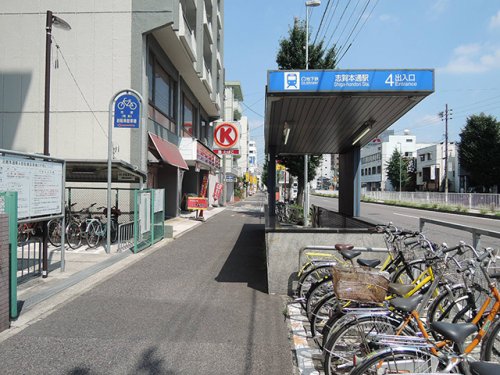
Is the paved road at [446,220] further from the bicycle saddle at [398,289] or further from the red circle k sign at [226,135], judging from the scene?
the red circle k sign at [226,135]

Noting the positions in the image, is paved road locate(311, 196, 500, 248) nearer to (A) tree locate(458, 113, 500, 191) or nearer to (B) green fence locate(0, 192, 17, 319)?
(B) green fence locate(0, 192, 17, 319)

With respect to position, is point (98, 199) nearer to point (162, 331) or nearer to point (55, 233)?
point (55, 233)

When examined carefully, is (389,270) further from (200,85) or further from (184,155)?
(200,85)

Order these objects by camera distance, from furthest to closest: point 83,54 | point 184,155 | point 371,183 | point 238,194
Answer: point 371,183 < point 238,194 < point 184,155 < point 83,54

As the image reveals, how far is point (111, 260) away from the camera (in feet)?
28.6

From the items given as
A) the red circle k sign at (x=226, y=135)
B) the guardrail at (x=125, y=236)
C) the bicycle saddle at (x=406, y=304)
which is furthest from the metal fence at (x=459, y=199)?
the bicycle saddle at (x=406, y=304)

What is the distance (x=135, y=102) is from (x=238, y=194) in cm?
4318

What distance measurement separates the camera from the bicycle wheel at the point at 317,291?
4567mm

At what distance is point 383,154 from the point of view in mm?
84688

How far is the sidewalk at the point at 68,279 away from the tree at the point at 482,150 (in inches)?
1654

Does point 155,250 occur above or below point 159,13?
below

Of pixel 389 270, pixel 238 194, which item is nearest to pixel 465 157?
pixel 238 194

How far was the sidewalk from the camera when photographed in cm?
529

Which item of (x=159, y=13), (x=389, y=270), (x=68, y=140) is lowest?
(x=389, y=270)
